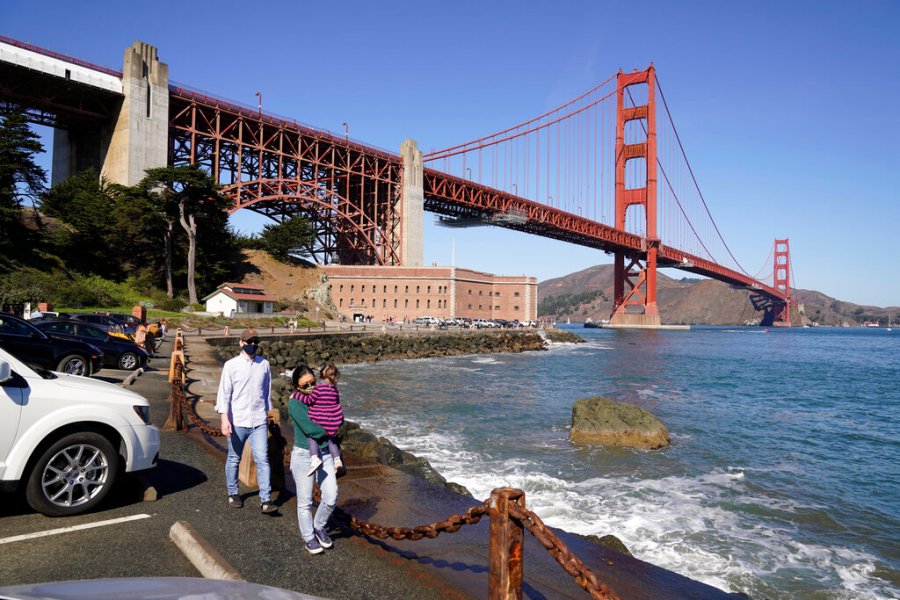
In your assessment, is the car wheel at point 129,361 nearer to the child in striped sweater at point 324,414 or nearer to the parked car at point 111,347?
the parked car at point 111,347

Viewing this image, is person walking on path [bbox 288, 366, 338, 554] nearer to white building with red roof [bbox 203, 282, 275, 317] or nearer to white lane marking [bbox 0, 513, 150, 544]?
white lane marking [bbox 0, 513, 150, 544]

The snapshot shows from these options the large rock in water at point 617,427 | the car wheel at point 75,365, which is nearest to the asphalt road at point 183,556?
the car wheel at point 75,365

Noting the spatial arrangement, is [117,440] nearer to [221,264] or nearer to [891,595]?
[891,595]

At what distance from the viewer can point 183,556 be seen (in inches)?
193

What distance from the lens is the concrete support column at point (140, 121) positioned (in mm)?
48969

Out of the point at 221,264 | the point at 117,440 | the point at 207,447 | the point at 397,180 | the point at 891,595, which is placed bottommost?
the point at 891,595

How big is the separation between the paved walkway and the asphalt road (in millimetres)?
42

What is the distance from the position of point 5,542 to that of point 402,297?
238 feet

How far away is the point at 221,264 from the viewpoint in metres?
56.5

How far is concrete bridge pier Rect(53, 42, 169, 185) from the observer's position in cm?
4903

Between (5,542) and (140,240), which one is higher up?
(140,240)

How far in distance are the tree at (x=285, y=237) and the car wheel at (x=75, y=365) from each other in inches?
2212

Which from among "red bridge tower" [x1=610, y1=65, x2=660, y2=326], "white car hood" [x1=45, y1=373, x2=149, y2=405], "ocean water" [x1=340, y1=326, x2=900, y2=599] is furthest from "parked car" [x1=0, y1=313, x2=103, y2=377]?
"red bridge tower" [x1=610, y1=65, x2=660, y2=326]

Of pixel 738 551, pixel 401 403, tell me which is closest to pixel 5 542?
pixel 738 551
